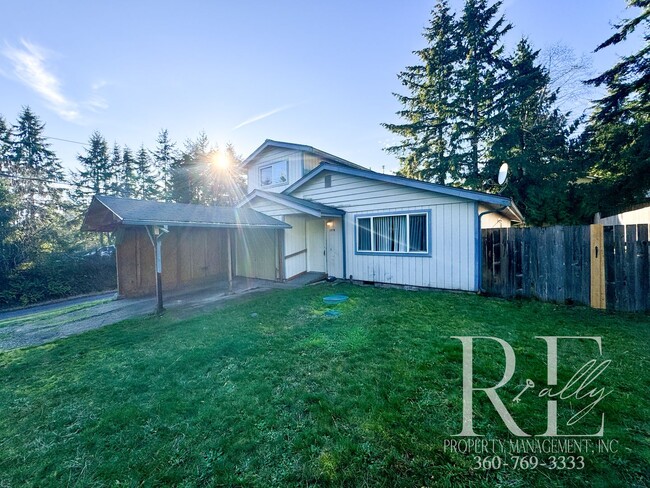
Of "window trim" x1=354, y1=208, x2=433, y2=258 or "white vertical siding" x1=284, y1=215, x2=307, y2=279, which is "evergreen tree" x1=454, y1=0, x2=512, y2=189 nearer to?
"window trim" x1=354, y1=208, x2=433, y2=258

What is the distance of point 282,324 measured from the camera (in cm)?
538

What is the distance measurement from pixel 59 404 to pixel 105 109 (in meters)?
15.2

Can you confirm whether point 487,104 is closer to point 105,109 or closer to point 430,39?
point 430,39

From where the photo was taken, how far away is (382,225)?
8617 millimetres

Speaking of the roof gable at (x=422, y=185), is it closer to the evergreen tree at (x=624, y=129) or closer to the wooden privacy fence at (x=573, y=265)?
the wooden privacy fence at (x=573, y=265)

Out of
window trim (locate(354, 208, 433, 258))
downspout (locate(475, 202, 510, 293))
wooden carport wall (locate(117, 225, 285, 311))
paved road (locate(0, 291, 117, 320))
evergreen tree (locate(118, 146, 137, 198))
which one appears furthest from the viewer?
evergreen tree (locate(118, 146, 137, 198))

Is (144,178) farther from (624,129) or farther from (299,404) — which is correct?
(624,129)

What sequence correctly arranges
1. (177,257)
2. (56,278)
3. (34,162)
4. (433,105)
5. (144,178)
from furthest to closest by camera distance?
(144,178) < (34,162) < (433,105) < (56,278) < (177,257)

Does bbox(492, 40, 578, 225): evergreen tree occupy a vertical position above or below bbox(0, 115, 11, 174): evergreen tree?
below

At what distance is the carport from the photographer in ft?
23.6

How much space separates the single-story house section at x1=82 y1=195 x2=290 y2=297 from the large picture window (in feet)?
9.58

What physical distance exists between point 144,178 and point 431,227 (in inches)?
1319

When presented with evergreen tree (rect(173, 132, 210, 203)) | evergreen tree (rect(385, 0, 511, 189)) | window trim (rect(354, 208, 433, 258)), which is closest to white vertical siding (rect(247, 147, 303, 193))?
window trim (rect(354, 208, 433, 258))

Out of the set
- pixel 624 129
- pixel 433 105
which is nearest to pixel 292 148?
pixel 433 105
